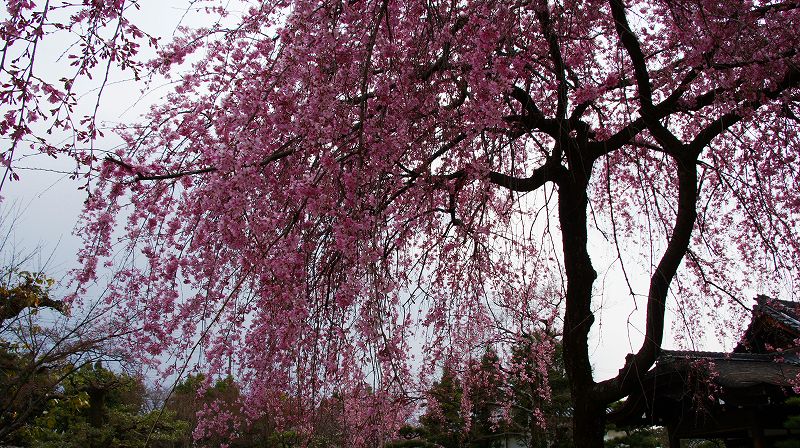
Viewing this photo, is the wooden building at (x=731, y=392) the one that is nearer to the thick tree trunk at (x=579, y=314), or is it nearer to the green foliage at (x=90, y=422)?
the thick tree trunk at (x=579, y=314)

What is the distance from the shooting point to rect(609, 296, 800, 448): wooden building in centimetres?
525

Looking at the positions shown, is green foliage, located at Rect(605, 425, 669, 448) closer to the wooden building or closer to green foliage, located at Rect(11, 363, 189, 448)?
the wooden building

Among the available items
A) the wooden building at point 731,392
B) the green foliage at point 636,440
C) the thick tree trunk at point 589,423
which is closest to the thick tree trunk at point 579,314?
the thick tree trunk at point 589,423

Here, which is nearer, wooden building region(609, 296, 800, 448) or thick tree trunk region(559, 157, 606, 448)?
thick tree trunk region(559, 157, 606, 448)

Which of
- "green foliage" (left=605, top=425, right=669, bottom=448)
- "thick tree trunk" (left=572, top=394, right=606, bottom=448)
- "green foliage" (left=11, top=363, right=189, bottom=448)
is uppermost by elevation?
"green foliage" (left=11, top=363, right=189, bottom=448)

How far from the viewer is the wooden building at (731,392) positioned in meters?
5.25

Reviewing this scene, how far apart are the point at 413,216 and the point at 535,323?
248cm

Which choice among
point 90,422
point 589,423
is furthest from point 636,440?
point 90,422

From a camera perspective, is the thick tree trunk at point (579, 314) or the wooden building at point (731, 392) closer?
the thick tree trunk at point (579, 314)

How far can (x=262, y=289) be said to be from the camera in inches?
110

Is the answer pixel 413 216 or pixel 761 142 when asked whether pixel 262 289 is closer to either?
pixel 413 216

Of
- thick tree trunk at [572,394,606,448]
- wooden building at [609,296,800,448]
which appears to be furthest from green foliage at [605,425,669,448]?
thick tree trunk at [572,394,606,448]

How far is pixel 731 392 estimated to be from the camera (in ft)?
19.1

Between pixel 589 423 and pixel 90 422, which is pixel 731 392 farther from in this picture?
pixel 90 422
